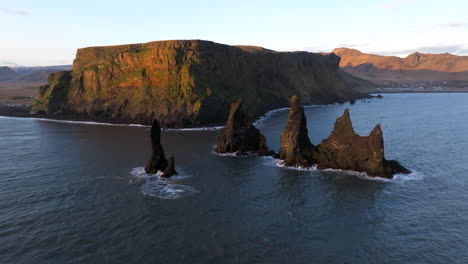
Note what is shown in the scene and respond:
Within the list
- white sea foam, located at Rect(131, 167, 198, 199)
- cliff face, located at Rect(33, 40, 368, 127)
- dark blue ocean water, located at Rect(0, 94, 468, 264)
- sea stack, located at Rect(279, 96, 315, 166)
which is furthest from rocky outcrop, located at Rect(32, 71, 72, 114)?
sea stack, located at Rect(279, 96, 315, 166)

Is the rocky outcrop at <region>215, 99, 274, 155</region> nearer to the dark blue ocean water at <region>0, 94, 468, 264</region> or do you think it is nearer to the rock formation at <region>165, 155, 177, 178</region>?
the dark blue ocean water at <region>0, 94, 468, 264</region>

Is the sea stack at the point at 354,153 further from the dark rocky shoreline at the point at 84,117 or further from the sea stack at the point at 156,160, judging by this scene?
the dark rocky shoreline at the point at 84,117

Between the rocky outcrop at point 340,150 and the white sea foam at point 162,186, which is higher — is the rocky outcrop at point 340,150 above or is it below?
above

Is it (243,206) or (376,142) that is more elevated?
(376,142)

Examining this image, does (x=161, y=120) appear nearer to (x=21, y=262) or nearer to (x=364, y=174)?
(x=364, y=174)

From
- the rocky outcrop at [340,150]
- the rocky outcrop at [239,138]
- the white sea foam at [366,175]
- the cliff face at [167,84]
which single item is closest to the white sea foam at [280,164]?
the white sea foam at [366,175]

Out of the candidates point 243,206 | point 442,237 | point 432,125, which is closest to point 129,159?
Result: point 243,206

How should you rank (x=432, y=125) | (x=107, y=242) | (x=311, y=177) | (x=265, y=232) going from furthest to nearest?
(x=432, y=125), (x=311, y=177), (x=265, y=232), (x=107, y=242)
